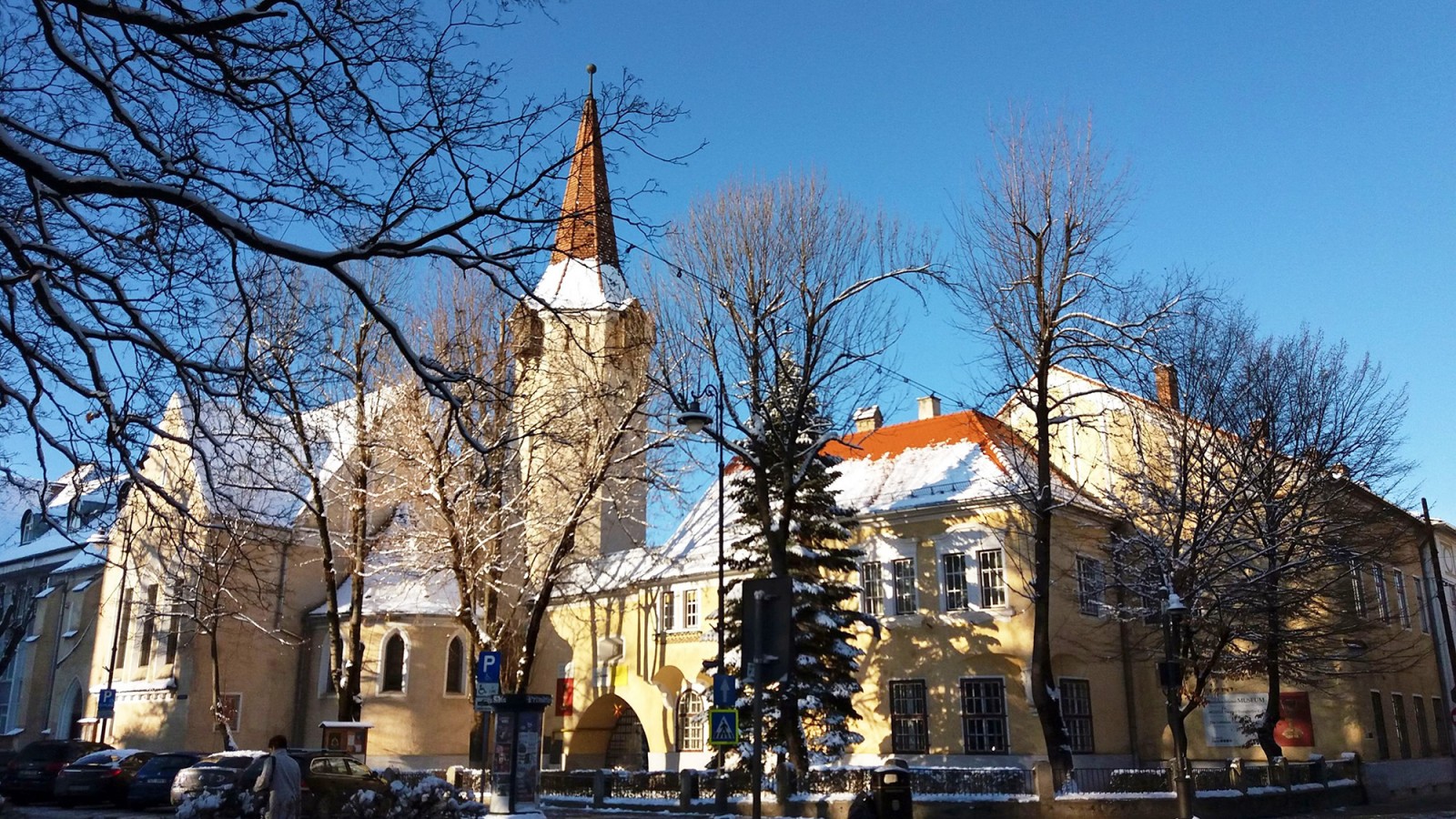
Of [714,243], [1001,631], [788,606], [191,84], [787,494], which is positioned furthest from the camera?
[1001,631]

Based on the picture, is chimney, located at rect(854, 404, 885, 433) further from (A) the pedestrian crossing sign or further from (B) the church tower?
(A) the pedestrian crossing sign

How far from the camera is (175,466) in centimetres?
3416

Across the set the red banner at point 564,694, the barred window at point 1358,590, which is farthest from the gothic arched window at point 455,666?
the barred window at point 1358,590

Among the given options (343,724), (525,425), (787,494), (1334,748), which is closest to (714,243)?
(787,494)

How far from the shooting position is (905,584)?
31812mm

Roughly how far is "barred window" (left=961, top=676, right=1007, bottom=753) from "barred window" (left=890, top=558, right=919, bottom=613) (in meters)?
2.75

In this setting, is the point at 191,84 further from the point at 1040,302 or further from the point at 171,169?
the point at 1040,302

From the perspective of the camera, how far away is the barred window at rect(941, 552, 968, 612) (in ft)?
100

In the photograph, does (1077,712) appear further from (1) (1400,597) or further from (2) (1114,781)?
(1) (1400,597)

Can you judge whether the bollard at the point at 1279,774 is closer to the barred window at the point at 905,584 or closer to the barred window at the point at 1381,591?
the barred window at the point at 905,584

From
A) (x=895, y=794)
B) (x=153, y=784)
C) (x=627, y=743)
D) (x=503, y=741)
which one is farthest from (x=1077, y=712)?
(x=153, y=784)

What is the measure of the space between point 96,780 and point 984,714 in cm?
2111

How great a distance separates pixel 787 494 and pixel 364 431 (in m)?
12.2

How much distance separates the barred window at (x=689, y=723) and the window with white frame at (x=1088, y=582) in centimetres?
1170
